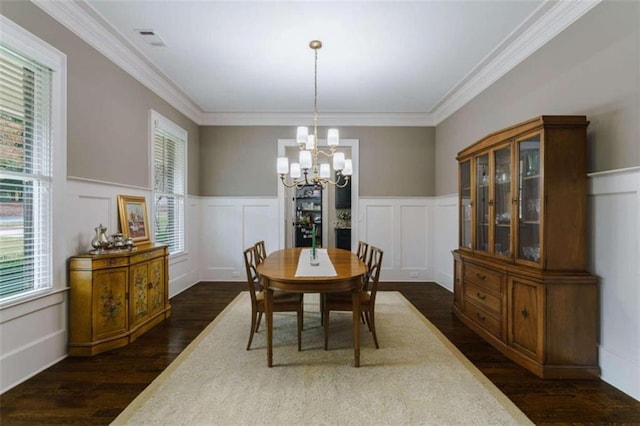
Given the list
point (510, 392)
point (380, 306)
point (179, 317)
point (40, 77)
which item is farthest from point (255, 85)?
point (510, 392)

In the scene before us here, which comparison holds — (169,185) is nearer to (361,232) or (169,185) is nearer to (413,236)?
(361,232)

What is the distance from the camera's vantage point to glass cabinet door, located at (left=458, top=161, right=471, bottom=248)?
11.6 ft

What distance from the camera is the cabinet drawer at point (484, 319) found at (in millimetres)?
2793

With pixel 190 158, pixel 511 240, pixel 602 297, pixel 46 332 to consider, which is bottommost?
pixel 46 332

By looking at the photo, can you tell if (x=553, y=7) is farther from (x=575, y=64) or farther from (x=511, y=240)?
(x=511, y=240)

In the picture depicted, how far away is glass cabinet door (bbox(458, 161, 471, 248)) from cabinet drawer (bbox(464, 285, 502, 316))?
1.74 ft

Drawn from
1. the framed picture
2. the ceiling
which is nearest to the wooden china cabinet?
the ceiling

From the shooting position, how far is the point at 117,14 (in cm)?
269

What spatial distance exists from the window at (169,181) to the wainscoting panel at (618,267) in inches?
182

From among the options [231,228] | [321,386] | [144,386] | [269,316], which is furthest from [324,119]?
[144,386]

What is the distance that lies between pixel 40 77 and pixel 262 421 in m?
3.03

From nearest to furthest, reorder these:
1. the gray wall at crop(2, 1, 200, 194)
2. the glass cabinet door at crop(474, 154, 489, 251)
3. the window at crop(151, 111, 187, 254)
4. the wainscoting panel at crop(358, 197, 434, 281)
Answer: the gray wall at crop(2, 1, 200, 194)
the glass cabinet door at crop(474, 154, 489, 251)
the window at crop(151, 111, 187, 254)
the wainscoting panel at crop(358, 197, 434, 281)

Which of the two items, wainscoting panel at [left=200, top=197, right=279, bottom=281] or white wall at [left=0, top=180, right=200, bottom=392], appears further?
wainscoting panel at [left=200, top=197, right=279, bottom=281]

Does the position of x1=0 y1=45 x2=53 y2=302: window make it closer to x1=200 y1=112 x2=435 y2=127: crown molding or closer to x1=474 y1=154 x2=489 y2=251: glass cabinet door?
x1=200 y1=112 x2=435 y2=127: crown molding
